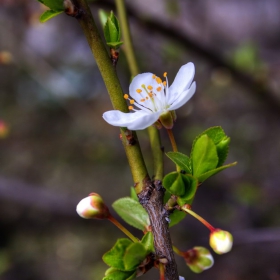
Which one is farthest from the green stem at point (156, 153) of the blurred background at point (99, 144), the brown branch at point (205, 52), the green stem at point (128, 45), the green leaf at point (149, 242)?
the blurred background at point (99, 144)

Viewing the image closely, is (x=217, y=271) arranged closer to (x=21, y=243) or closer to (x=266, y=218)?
(x=266, y=218)

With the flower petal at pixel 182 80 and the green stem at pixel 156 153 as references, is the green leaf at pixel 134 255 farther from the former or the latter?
the flower petal at pixel 182 80

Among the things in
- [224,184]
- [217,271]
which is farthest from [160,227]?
[217,271]

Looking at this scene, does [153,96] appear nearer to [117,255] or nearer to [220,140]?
[220,140]

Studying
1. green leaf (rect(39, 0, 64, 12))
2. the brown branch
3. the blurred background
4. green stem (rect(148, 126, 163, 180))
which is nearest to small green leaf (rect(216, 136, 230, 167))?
green stem (rect(148, 126, 163, 180))

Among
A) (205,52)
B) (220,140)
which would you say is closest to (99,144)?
(205,52)

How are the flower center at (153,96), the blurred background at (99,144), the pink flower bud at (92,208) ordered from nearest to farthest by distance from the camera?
the pink flower bud at (92,208), the flower center at (153,96), the blurred background at (99,144)

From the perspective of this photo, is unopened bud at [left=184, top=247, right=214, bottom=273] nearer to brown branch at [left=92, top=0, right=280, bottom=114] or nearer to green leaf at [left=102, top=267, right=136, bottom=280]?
green leaf at [left=102, top=267, right=136, bottom=280]
